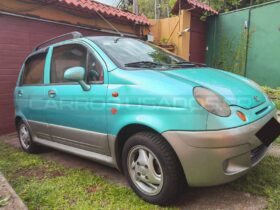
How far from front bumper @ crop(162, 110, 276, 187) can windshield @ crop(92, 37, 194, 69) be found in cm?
99

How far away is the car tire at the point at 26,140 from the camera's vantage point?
14.0ft

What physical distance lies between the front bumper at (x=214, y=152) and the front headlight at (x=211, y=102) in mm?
166

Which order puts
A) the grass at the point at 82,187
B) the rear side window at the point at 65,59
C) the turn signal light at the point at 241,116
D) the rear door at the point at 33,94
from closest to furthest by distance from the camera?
the turn signal light at the point at 241,116 → the grass at the point at 82,187 → the rear side window at the point at 65,59 → the rear door at the point at 33,94

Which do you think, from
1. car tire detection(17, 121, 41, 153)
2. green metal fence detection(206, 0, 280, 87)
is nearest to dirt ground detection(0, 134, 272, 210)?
car tire detection(17, 121, 41, 153)

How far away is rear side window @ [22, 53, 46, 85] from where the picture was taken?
392 centimetres

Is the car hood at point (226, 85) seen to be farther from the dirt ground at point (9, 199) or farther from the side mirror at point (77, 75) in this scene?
the dirt ground at point (9, 199)

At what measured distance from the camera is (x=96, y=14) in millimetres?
7461

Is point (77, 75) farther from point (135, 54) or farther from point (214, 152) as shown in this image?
point (214, 152)

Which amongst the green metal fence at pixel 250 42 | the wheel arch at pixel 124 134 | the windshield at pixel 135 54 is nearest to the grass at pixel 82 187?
the wheel arch at pixel 124 134

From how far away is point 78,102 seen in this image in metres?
3.05

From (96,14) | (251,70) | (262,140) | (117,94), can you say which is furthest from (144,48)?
(251,70)

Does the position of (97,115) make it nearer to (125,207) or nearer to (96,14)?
(125,207)

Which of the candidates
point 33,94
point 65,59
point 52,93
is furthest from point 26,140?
point 65,59

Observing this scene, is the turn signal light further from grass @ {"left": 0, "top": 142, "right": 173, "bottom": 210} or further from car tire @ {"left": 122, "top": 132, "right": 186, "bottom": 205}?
grass @ {"left": 0, "top": 142, "right": 173, "bottom": 210}
